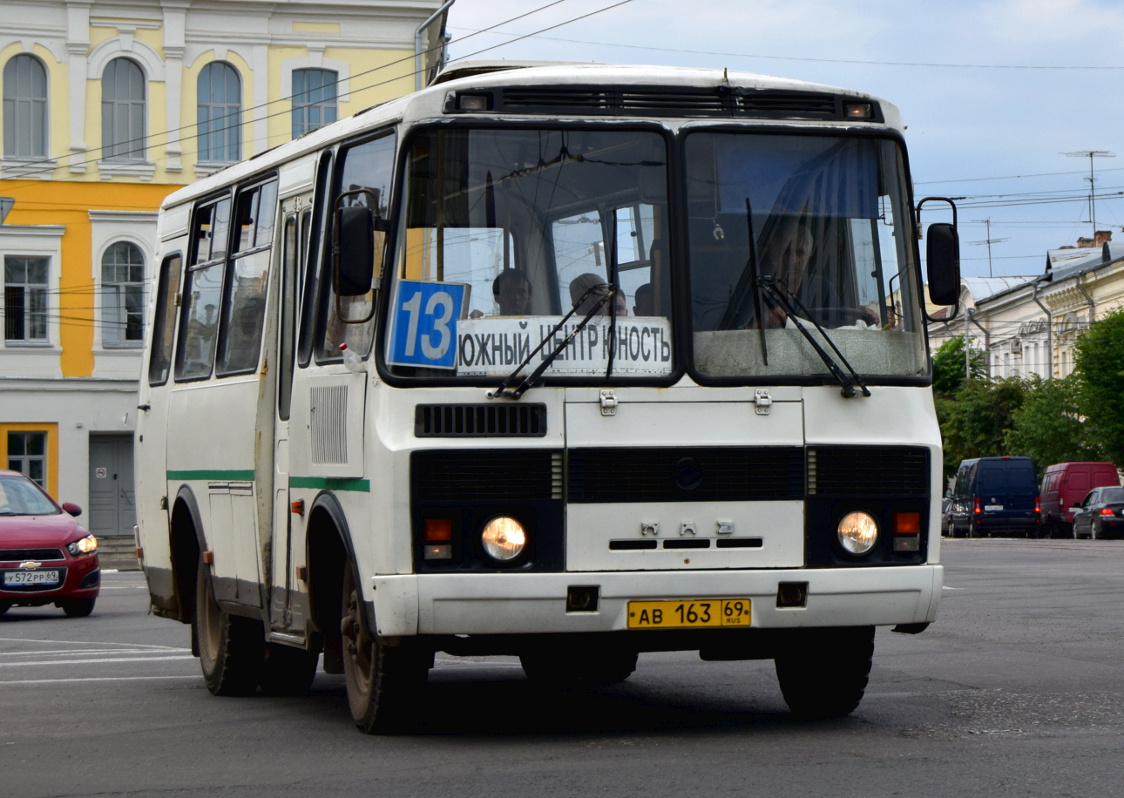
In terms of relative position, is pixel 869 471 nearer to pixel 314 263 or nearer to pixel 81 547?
pixel 314 263

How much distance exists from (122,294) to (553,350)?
36870 mm

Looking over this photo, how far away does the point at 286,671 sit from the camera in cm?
1266

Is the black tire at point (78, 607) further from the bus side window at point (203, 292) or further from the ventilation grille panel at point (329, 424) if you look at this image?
the ventilation grille panel at point (329, 424)

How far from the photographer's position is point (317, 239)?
10492mm

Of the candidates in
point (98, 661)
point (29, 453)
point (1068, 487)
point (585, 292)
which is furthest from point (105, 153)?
point (585, 292)

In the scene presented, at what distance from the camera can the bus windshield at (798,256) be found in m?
9.38

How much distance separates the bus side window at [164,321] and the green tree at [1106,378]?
2123 inches

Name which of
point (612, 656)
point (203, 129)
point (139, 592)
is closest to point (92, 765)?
point (612, 656)

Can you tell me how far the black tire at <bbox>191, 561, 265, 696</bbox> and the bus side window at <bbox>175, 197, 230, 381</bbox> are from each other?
48.5 inches

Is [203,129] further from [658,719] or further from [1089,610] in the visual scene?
[658,719]

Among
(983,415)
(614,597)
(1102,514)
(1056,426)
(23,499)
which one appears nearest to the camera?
(614,597)

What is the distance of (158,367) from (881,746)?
6.27 meters

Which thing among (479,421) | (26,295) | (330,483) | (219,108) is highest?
(219,108)

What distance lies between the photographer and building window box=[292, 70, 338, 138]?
4519 cm
